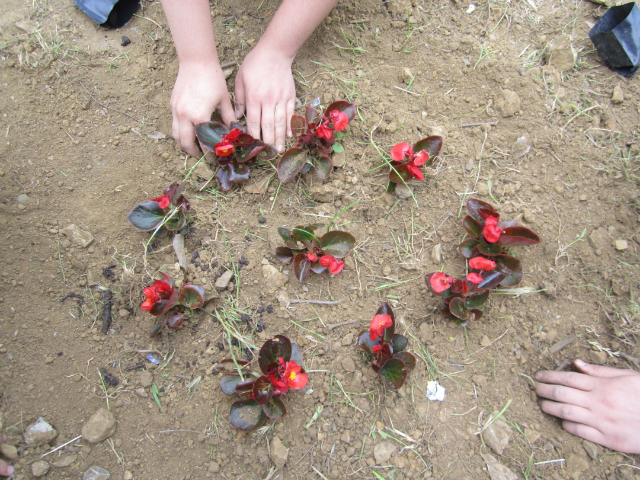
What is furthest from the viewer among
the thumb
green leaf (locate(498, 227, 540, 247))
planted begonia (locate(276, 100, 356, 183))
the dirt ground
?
the thumb

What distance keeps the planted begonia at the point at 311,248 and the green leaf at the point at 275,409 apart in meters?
0.58

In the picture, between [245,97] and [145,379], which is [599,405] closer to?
[145,379]

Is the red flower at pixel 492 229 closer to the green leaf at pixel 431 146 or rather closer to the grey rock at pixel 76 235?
the green leaf at pixel 431 146

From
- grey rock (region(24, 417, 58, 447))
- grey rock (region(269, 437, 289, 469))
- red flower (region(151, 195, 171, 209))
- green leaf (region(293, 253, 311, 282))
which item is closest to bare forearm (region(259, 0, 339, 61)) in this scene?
red flower (region(151, 195, 171, 209))

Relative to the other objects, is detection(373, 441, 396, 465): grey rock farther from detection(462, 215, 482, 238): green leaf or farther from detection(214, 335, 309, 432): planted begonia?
detection(462, 215, 482, 238): green leaf

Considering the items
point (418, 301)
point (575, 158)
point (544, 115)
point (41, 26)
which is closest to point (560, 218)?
point (575, 158)

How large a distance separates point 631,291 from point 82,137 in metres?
3.21

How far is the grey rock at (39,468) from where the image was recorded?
1683 mm

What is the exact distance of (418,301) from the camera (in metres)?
2.07

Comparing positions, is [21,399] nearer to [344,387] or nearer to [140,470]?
[140,470]

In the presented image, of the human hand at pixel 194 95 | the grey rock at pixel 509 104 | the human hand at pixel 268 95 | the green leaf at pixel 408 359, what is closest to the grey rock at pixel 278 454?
the green leaf at pixel 408 359

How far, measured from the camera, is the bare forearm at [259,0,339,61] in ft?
7.17

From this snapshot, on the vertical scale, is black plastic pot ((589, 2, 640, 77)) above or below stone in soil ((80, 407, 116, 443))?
above

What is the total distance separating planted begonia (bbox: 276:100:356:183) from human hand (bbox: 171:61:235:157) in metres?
0.45
